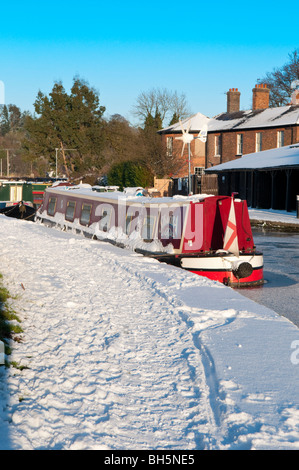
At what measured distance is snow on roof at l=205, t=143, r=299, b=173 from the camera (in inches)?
1202

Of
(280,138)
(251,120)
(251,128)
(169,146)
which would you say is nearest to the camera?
(280,138)

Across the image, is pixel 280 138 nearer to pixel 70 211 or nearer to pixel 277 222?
pixel 277 222

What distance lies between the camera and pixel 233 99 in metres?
50.3

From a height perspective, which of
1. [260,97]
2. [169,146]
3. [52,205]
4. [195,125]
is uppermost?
[260,97]

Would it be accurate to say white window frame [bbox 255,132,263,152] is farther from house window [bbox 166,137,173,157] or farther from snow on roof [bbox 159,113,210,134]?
house window [bbox 166,137,173,157]

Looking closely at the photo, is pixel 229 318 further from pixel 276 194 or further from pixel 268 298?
pixel 276 194

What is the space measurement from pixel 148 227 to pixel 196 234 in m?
1.67

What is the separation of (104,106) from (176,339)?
6624 centimetres

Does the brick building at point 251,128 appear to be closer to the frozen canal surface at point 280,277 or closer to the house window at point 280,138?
Result: the house window at point 280,138

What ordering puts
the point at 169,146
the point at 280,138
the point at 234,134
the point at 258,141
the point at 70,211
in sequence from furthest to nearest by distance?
the point at 169,146, the point at 234,134, the point at 258,141, the point at 280,138, the point at 70,211

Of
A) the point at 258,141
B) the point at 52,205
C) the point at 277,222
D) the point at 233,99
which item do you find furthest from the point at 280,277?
the point at 233,99

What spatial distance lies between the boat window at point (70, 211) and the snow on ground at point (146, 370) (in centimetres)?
833

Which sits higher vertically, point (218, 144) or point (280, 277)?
point (218, 144)

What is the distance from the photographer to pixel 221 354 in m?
5.88
